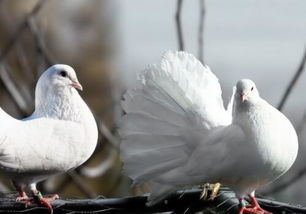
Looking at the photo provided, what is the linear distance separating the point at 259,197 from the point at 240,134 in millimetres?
587

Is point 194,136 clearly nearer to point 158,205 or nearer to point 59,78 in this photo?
point 158,205

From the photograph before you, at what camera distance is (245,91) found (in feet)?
12.3

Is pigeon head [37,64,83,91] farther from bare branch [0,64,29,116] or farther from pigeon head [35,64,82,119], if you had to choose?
bare branch [0,64,29,116]

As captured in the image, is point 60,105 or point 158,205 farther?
point 60,105

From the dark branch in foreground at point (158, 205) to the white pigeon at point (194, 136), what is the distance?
0.20 ft

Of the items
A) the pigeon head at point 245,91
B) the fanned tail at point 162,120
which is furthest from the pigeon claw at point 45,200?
the pigeon head at point 245,91

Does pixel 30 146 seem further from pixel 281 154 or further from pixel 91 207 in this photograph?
pixel 281 154

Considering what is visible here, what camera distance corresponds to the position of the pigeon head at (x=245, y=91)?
375cm

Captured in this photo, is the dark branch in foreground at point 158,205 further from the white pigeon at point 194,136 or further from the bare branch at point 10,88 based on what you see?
the bare branch at point 10,88

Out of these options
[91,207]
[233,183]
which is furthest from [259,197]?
[91,207]

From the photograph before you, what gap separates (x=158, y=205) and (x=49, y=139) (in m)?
0.79

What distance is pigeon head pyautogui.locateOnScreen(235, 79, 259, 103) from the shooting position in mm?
3754

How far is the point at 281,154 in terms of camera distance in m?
3.63

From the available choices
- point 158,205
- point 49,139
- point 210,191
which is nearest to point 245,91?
point 210,191
